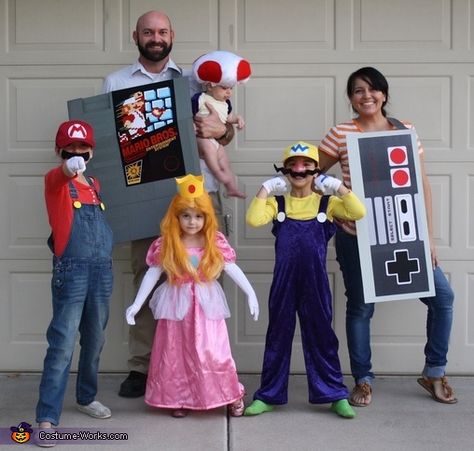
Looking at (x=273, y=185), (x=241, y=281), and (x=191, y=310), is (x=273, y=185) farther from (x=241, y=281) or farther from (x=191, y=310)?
(x=191, y=310)

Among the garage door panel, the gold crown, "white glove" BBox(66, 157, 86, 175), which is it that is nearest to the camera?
"white glove" BBox(66, 157, 86, 175)

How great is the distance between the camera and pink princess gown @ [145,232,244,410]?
4.33 m

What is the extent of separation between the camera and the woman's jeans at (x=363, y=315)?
4.59 m

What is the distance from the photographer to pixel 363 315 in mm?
4621

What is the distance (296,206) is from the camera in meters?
4.37

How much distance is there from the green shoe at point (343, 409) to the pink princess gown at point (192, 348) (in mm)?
525

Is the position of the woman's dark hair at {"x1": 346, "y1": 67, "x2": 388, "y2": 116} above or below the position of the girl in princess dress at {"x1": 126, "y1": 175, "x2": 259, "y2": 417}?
above

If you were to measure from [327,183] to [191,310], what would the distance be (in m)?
0.98

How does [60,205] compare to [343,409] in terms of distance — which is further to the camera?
[343,409]

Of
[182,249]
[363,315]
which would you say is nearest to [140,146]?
[182,249]

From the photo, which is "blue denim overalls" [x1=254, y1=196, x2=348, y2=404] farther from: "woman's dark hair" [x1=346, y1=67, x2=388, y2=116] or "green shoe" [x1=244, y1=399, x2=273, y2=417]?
"woman's dark hair" [x1=346, y1=67, x2=388, y2=116]

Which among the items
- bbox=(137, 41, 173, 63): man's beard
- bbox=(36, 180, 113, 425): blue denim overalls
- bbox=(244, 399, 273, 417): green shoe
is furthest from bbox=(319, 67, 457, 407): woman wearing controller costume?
bbox=(36, 180, 113, 425): blue denim overalls

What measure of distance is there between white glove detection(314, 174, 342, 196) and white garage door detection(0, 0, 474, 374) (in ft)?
3.01

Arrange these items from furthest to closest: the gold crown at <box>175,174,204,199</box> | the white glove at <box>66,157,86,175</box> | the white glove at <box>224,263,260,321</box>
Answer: the white glove at <box>224,263,260,321</box> < the gold crown at <box>175,174,204,199</box> < the white glove at <box>66,157,86,175</box>
